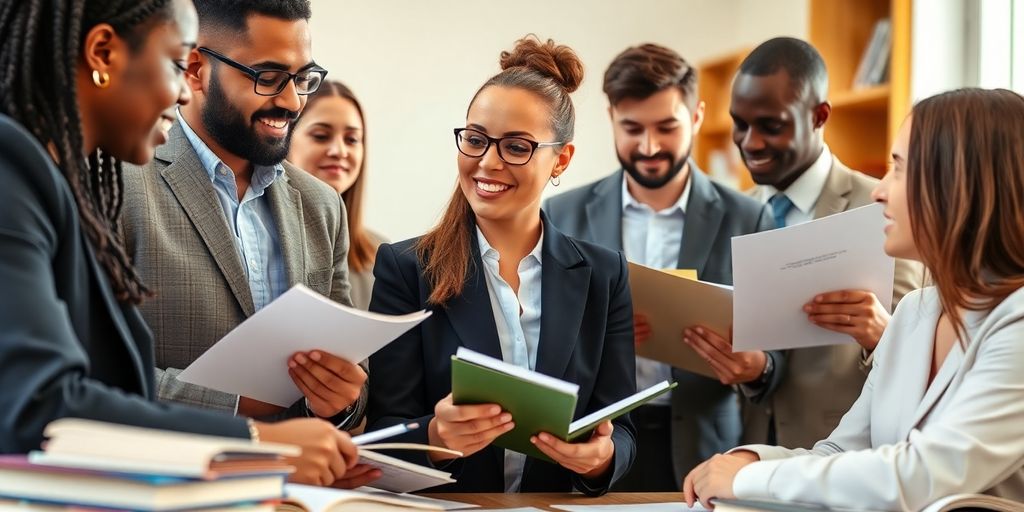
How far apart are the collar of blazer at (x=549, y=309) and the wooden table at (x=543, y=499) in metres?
0.26

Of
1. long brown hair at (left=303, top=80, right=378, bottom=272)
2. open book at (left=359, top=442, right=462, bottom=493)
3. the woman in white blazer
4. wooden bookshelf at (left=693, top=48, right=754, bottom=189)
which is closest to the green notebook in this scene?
open book at (left=359, top=442, right=462, bottom=493)

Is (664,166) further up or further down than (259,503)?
further up

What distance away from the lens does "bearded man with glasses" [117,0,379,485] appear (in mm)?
1968

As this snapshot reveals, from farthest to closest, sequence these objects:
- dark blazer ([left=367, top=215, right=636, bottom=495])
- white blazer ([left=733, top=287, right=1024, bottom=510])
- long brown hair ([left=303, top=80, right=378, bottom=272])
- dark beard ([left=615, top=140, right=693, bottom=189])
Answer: long brown hair ([left=303, top=80, right=378, bottom=272]) → dark beard ([left=615, top=140, right=693, bottom=189]) → dark blazer ([left=367, top=215, right=636, bottom=495]) → white blazer ([left=733, top=287, right=1024, bottom=510])

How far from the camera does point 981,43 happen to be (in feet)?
14.7

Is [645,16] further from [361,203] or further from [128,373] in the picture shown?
[128,373]

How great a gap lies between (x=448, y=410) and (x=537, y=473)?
1.54 ft

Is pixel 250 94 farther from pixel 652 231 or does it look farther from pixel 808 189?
pixel 808 189

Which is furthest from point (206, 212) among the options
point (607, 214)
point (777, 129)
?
point (777, 129)

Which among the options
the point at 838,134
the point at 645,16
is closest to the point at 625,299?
the point at 838,134

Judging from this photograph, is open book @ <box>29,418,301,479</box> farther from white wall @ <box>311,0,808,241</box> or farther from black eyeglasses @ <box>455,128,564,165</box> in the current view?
white wall @ <box>311,0,808,241</box>

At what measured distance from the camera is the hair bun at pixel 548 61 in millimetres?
2348

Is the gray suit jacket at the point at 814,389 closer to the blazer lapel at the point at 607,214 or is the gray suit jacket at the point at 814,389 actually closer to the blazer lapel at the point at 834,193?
the blazer lapel at the point at 834,193

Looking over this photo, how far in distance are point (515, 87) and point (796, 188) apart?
45.0 inches
